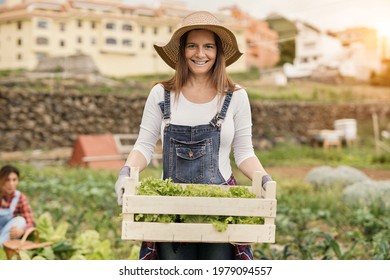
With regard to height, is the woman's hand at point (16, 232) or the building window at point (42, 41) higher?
the building window at point (42, 41)

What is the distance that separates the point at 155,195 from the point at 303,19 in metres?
6.65

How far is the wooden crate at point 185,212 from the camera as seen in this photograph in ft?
6.77

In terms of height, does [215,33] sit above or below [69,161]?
above

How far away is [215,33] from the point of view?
2.34 meters

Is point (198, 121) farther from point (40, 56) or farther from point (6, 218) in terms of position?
point (40, 56)

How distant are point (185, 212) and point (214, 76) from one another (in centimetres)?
46

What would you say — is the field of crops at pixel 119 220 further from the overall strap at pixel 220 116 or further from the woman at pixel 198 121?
the overall strap at pixel 220 116

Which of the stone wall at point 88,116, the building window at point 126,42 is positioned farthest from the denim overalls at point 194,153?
the stone wall at point 88,116

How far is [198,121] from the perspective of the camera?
88.7 inches

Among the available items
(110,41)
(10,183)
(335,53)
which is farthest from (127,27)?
(10,183)

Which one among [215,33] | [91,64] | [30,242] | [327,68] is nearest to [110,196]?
[30,242]

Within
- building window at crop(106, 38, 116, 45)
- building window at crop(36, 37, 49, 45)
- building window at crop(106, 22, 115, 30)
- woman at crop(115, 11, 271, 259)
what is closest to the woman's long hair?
woman at crop(115, 11, 271, 259)

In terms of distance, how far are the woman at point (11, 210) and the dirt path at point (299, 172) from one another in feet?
13.8

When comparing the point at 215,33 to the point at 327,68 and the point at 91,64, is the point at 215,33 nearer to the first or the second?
the point at 91,64
